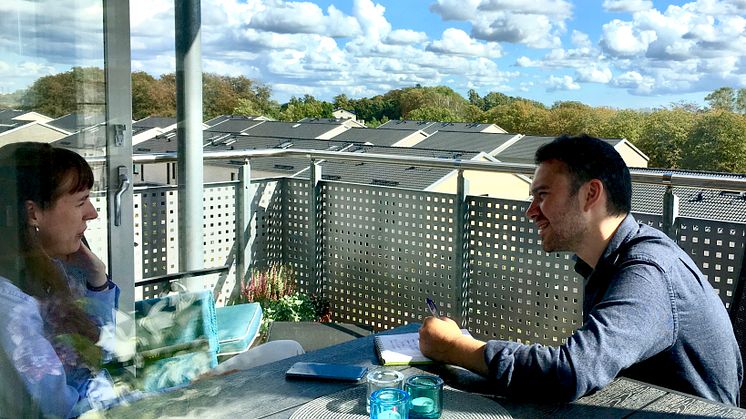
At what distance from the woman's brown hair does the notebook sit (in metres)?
0.59

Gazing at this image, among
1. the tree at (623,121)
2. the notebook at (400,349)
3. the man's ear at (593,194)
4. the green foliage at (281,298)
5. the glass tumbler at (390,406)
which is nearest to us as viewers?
the glass tumbler at (390,406)

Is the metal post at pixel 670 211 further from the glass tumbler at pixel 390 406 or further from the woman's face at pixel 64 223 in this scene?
the woman's face at pixel 64 223

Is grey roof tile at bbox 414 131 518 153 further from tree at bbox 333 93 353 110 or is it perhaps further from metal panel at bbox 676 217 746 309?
metal panel at bbox 676 217 746 309

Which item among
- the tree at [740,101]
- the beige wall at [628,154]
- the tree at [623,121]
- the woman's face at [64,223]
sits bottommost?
the woman's face at [64,223]

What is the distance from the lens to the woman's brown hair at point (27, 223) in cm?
80

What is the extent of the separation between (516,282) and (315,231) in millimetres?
1169

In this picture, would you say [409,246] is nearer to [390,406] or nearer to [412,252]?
→ [412,252]

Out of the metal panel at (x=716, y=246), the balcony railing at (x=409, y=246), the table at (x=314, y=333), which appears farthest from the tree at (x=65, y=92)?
the metal panel at (x=716, y=246)

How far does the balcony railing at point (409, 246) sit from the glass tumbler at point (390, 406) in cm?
163

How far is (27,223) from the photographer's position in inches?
32.2

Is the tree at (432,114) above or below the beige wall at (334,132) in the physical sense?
above

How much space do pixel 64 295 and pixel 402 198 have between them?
283 centimetres

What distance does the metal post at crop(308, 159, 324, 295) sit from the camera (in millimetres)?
3929

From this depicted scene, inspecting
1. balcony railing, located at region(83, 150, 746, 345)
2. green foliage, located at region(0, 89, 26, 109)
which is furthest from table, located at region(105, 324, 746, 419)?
balcony railing, located at region(83, 150, 746, 345)
